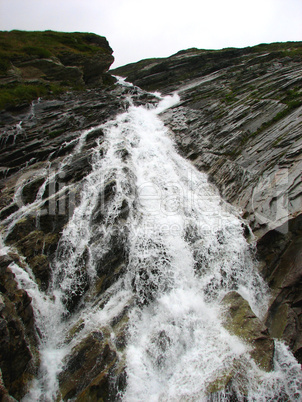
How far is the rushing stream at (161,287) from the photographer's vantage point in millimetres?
6096

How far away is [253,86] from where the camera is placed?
22.5 meters

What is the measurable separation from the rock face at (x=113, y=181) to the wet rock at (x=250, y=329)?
0.10 feet

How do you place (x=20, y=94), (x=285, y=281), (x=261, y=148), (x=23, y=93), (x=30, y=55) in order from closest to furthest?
(x=285, y=281)
(x=261, y=148)
(x=20, y=94)
(x=23, y=93)
(x=30, y=55)

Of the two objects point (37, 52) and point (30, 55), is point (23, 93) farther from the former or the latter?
point (37, 52)

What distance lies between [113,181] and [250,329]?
30.8 feet

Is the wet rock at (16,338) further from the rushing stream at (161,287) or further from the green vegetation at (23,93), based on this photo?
the green vegetation at (23,93)

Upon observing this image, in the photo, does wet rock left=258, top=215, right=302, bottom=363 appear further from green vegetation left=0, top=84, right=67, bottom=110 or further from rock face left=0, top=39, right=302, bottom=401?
green vegetation left=0, top=84, right=67, bottom=110

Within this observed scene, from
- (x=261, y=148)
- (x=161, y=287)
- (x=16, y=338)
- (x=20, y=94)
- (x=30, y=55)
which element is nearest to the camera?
(x=16, y=338)

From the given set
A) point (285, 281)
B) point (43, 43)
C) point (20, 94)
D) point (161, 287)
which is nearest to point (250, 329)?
point (285, 281)

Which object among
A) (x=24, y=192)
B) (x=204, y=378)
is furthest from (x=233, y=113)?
(x=204, y=378)

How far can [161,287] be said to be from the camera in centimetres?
860

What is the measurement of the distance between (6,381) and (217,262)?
26.0ft

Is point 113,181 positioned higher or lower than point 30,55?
lower

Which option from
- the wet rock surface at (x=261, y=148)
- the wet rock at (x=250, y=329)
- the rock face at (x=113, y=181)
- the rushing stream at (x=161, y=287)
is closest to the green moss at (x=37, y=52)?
the rock face at (x=113, y=181)
